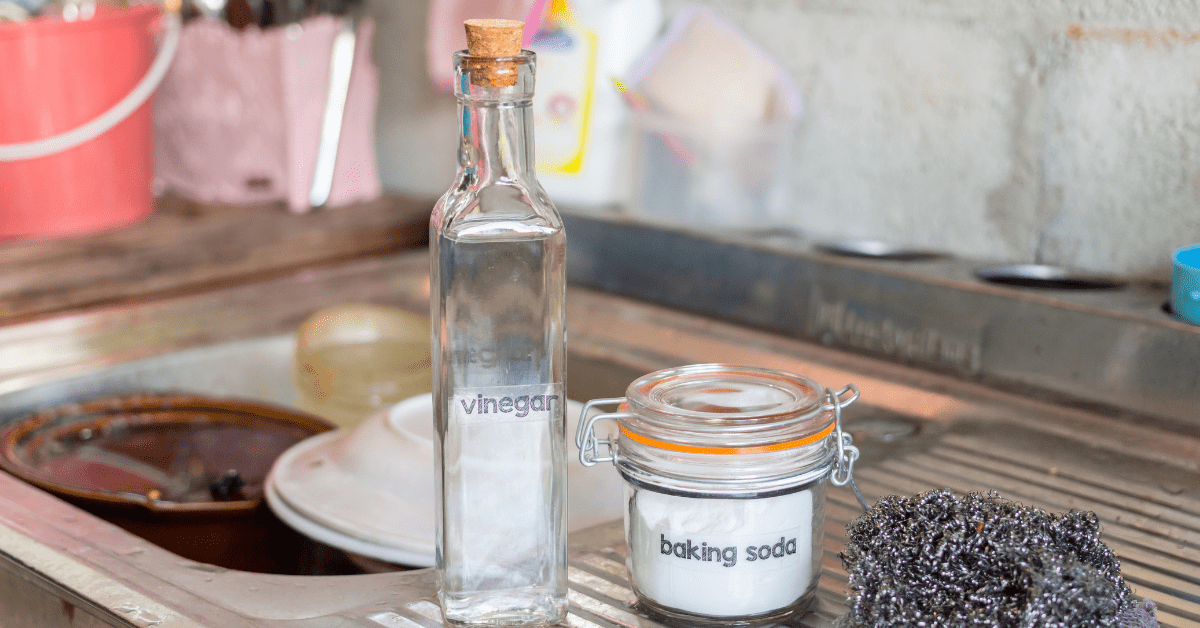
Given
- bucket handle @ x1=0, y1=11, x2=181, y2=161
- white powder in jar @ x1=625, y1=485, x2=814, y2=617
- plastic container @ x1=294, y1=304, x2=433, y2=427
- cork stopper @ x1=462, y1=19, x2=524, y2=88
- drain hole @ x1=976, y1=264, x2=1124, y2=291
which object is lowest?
plastic container @ x1=294, y1=304, x2=433, y2=427

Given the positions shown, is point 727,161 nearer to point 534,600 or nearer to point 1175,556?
point 1175,556

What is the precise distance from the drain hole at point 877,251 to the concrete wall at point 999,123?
2cm

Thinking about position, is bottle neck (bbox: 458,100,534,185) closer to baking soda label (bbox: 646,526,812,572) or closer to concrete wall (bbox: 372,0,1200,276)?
baking soda label (bbox: 646,526,812,572)

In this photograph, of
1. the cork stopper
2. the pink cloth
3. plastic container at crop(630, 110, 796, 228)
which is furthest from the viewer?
the pink cloth

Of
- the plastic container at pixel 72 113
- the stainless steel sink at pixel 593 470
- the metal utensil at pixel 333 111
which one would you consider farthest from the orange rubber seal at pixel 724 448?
the metal utensil at pixel 333 111

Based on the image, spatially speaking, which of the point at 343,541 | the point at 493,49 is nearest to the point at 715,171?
the point at 343,541

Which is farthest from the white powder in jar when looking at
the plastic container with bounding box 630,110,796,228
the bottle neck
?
the plastic container with bounding box 630,110,796,228

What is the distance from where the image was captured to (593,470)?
0.91 metres

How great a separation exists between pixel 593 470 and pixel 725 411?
0.29 meters

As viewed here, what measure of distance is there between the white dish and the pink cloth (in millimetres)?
Result: 797

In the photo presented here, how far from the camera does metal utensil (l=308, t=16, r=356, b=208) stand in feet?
5.54

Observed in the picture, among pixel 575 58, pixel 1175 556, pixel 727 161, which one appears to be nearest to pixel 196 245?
pixel 575 58

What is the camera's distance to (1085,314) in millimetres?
1038

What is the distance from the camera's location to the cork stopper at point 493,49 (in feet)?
1.92
